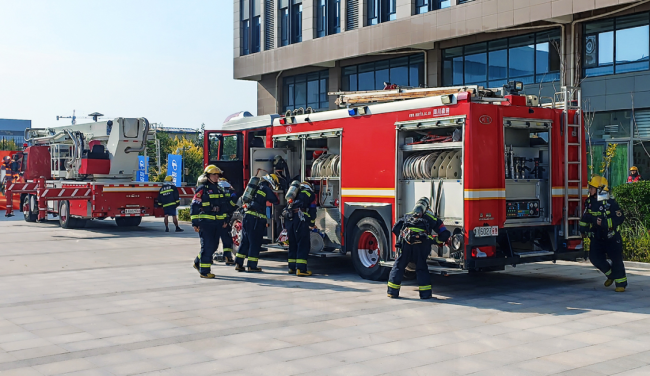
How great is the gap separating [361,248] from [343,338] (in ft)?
13.0

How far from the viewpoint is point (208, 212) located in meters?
11.4

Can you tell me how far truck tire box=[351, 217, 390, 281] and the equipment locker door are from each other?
7.23 ft

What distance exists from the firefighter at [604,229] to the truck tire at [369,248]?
2.91 m

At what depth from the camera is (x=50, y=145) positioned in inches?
901

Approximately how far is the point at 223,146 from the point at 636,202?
27.1ft

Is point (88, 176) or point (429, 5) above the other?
point (429, 5)

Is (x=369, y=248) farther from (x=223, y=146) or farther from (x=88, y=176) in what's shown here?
(x=88, y=176)

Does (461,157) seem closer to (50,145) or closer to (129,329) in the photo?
(129,329)

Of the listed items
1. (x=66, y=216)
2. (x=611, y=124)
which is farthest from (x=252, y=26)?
(x=611, y=124)

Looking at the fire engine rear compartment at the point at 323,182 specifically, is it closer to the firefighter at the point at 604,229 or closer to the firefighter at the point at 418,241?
the firefighter at the point at 418,241

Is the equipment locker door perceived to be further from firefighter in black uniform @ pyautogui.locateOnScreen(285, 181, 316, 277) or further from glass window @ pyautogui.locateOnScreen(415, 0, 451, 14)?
glass window @ pyautogui.locateOnScreen(415, 0, 451, 14)

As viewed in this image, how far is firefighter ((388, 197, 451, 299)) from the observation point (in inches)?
360

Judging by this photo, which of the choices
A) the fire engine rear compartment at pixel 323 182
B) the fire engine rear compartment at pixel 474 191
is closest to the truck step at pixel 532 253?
the fire engine rear compartment at pixel 474 191

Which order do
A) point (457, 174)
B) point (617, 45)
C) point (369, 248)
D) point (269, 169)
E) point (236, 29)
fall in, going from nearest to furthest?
1. point (457, 174)
2. point (369, 248)
3. point (269, 169)
4. point (617, 45)
5. point (236, 29)
